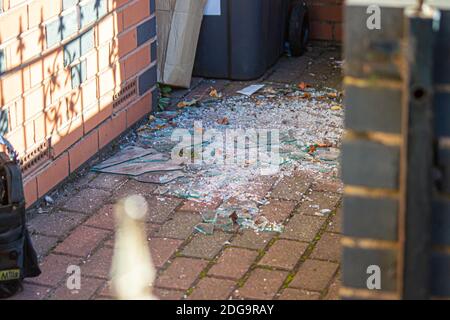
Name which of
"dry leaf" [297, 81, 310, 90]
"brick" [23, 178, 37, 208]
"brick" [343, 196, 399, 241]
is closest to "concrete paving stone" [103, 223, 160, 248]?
"brick" [23, 178, 37, 208]

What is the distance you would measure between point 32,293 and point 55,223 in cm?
74

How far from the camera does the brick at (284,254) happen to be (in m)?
4.34

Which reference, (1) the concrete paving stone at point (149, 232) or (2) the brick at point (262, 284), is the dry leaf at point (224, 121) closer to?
(1) the concrete paving stone at point (149, 232)

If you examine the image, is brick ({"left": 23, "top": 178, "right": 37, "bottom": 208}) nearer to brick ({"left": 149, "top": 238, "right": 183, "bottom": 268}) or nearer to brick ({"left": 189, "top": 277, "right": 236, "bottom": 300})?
brick ({"left": 149, "top": 238, "right": 183, "bottom": 268})

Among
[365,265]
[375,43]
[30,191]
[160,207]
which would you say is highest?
[375,43]

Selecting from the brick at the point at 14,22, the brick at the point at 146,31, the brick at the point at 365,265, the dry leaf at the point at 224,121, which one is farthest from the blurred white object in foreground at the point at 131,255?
the brick at the point at 365,265

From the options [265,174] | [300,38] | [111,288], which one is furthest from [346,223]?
[300,38]

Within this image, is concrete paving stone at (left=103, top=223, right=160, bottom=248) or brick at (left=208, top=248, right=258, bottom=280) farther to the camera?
concrete paving stone at (left=103, top=223, right=160, bottom=248)

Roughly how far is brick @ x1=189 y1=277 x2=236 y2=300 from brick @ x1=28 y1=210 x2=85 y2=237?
86 cm

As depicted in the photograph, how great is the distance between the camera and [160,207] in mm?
4914

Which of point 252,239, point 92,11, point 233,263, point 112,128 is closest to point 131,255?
point 233,263

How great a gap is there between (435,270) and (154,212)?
9.46ft

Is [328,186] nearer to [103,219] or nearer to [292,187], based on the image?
[292,187]

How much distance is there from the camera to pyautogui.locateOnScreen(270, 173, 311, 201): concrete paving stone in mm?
5055
